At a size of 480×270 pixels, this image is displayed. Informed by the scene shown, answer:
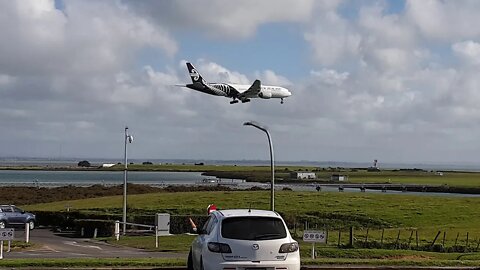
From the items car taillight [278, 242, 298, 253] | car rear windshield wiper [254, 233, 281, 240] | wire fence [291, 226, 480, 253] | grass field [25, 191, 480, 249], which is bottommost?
wire fence [291, 226, 480, 253]

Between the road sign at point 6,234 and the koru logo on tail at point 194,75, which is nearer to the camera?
the road sign at point 6,234

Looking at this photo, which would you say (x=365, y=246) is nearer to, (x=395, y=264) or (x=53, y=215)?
(x=395, y=264)

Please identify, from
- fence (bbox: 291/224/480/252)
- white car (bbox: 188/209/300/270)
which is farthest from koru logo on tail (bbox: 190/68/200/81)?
white car (bbox: 188/209/300/270)

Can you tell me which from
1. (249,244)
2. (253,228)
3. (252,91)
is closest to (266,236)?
(253,228)

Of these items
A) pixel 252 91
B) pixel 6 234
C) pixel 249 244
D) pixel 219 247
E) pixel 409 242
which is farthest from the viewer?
pixel 252 91

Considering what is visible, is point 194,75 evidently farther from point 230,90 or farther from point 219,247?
point 219,247

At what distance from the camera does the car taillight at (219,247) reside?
45.5ft

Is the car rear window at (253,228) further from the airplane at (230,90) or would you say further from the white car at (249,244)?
the airplane at (230,90)

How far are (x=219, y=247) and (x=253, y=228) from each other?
0.79 metres

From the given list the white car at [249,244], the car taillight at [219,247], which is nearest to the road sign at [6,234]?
the white car at [249,244]

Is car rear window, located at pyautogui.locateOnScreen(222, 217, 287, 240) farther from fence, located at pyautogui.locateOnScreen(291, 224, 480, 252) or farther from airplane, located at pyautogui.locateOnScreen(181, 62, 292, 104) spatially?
airplane, located at pyautogui.locateOnScreen(181, 62, 292, 104)

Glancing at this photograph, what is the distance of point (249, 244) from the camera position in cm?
1384

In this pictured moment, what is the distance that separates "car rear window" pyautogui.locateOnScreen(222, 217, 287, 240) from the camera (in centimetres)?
1402

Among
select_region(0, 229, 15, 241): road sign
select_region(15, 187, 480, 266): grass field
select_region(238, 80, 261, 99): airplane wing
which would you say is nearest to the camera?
select_region(0, 229, 15, 241): road sign
